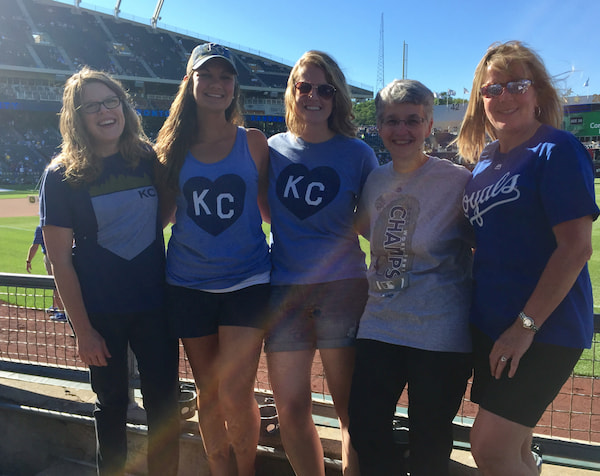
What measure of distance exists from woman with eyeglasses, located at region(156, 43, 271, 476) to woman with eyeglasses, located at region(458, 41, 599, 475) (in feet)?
3.46

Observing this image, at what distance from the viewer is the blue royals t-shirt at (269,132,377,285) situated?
2.42m

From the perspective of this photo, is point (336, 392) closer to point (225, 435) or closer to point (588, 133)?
point (225, 435)

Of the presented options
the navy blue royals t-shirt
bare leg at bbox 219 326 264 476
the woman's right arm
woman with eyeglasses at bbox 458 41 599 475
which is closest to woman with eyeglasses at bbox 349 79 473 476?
woman with eyeglasses at bbox 458 41 599 475

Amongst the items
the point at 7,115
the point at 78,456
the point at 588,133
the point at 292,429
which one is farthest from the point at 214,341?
the point at 588,133

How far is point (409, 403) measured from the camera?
6.89ft

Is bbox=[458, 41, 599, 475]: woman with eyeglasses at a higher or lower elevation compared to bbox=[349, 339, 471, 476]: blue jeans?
higher

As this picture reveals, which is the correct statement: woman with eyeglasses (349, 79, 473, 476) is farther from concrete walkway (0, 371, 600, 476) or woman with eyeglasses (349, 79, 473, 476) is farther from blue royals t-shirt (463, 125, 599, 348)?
concrete walkway (0, 371, 600, 476)

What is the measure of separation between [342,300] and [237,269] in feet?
1.75

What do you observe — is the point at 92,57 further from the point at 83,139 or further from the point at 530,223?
the point at 530,223

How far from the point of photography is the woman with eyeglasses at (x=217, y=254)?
95.6 inches

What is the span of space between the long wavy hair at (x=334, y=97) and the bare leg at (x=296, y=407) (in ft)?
3.77

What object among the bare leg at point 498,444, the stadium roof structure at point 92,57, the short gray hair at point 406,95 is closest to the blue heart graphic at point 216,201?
the short gray hair at point 406,95

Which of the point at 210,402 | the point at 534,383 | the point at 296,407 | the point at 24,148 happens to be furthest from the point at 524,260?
the point at 24,148

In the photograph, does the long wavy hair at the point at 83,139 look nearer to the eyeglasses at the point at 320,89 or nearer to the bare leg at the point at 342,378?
the eyeglasses at the point at 320,89
